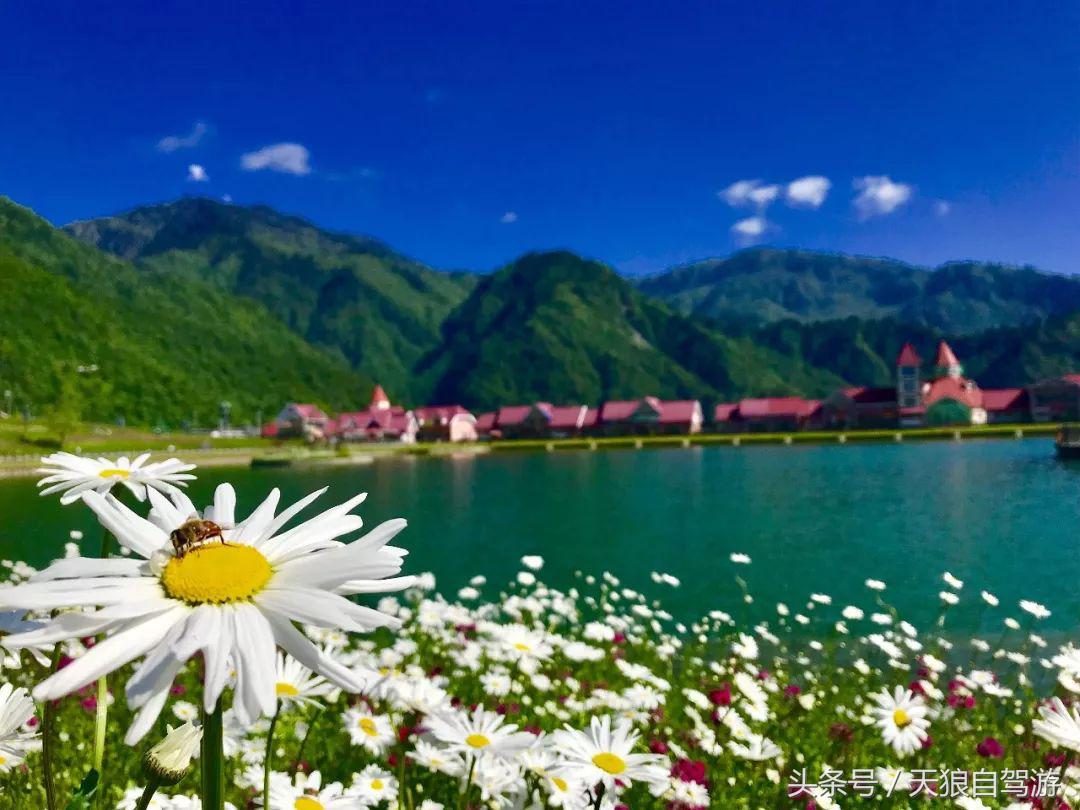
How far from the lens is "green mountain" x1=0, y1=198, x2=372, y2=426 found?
11212 cm

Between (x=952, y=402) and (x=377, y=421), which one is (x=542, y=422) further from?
(x=952, y=402)

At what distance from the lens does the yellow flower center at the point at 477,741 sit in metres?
2.23

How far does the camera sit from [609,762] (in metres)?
2.10

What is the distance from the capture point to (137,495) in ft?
5.57

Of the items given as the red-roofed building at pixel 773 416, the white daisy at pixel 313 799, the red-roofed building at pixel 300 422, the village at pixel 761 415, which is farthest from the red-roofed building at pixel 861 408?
the white daisy at pixel 313 799

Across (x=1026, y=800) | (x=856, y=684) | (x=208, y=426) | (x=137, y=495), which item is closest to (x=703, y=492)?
(x=856, y=684)

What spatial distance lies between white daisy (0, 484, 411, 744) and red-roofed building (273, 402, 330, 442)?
128635 millimetres

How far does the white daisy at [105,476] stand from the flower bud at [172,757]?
628 millimetres

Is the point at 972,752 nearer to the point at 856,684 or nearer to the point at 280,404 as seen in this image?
the point at 856,684

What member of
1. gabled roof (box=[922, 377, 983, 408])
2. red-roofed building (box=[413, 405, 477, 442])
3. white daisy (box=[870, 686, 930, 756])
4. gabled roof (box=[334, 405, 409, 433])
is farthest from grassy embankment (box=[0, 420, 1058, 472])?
white daisy (box=[870, 686, 930, 756])

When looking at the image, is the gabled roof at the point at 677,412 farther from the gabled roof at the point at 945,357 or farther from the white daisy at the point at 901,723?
the white daisy at the point at 901,723

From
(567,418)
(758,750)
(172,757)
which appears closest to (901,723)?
(758,750)

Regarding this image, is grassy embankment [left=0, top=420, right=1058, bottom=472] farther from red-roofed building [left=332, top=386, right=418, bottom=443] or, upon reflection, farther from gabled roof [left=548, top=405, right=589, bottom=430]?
red-roofed building [left=332, top=386, right=418, bottom=443]

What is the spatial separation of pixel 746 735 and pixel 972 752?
2554 millimetres
